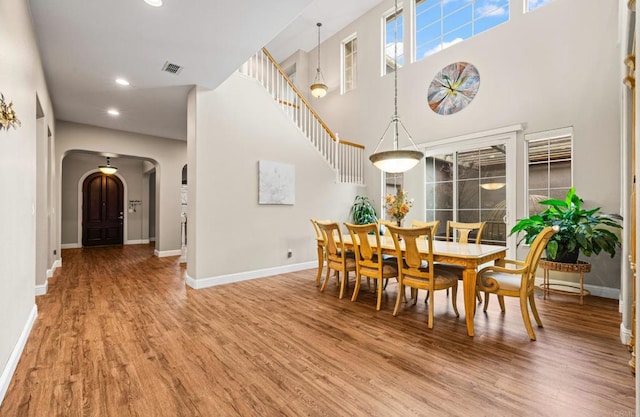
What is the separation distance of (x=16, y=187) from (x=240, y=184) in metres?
2.80

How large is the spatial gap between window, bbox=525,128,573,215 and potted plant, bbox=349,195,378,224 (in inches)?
115

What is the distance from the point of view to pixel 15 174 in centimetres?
230

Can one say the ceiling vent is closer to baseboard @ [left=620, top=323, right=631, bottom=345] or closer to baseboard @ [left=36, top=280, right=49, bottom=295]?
baseboard @ [left=36, top=280, right=49, bottom=295]

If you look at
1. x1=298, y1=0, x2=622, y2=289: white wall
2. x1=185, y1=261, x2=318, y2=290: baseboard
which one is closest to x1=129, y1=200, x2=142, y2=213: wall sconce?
x1=185, y1=261, x2=318, y2=290: baseboard

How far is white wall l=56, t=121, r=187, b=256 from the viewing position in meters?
6.42

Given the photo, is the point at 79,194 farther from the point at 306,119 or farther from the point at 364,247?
the point at 364,247

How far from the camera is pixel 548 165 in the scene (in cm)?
457

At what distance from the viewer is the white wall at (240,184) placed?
4480mm

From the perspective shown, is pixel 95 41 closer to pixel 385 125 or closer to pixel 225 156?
pixel 225 156

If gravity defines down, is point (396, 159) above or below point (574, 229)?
above

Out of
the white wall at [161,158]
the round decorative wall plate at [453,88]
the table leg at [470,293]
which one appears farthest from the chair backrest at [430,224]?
the white wall at [161,158]

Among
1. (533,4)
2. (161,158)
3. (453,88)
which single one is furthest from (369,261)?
(161,158)

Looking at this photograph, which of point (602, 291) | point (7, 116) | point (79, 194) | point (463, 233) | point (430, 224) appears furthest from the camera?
point (79, 194)

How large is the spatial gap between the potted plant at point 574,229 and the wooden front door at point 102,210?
→ 10930 millimetres
